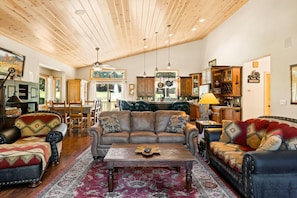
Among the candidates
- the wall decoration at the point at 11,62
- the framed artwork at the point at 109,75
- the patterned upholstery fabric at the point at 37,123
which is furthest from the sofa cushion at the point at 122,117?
the framed artwork at the point at 109,75

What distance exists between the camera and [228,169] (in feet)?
10.3

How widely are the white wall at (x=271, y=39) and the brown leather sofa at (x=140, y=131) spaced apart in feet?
8.10

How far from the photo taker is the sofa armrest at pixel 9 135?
3.69 metres

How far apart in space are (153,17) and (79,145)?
390 cm

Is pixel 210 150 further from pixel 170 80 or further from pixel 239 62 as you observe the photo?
pixel 170 80

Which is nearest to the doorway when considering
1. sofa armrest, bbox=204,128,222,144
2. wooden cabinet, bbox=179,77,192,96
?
wooden cabinet, bbox=179,77,192,96

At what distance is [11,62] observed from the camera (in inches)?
225

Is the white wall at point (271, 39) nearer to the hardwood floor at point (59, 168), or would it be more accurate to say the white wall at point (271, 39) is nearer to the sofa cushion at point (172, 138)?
the sofa cushion at point (172, 138)

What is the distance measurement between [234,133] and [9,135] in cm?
392

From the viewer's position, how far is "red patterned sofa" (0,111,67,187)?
300 centimetres

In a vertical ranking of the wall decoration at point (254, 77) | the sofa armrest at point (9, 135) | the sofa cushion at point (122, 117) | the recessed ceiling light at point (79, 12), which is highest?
the recessed ceiling light at point (79, 12)

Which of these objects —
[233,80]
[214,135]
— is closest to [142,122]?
[214,135]

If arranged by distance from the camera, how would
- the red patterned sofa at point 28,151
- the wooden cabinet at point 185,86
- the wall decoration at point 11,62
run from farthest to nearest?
the wooden cabinet at point 185,86 → the wall decoration at point 11,62 → the red patterned sofa at point 28,151

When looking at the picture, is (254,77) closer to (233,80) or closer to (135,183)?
(233,80)
